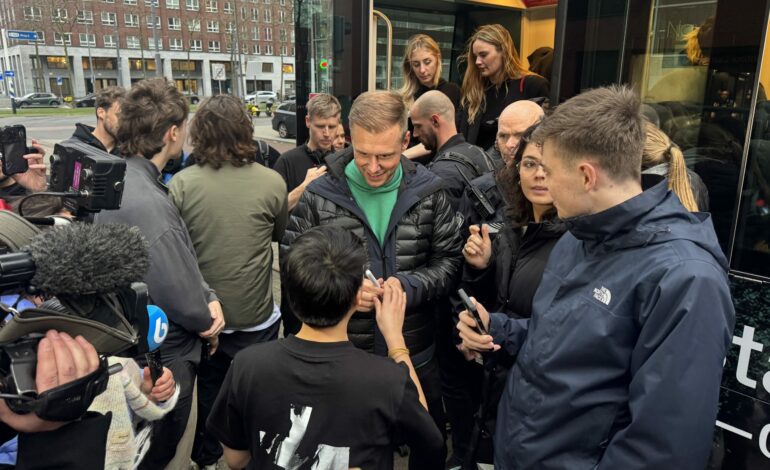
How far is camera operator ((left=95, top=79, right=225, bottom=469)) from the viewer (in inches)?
88.0

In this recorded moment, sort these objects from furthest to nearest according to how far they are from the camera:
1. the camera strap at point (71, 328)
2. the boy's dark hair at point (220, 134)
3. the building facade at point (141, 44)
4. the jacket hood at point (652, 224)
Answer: the building facade at point (141, 44)
the boy's dark hair at point (220, 134)
the jacket hood at point (652, 224)
the camera strap at point (71, 328)

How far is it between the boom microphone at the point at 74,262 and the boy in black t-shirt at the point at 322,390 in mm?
447

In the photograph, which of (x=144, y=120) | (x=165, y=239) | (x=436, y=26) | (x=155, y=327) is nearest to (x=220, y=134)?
(x=144, y=120)

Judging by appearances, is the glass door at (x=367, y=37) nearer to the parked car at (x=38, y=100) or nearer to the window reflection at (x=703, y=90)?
the window reflection at (x=703, y=90)

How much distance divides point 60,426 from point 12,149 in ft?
6.17

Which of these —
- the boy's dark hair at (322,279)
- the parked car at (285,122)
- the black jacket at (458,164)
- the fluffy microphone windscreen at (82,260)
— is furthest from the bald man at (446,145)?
the parked car at (285,122)

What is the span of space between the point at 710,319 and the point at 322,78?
424 centimetres

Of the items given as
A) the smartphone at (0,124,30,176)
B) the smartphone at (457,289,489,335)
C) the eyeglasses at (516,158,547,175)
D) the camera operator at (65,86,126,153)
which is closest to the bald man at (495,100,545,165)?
the eyeglasses at (516,158,547,175)

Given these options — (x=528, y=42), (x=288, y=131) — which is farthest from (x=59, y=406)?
(x=288, y=131)

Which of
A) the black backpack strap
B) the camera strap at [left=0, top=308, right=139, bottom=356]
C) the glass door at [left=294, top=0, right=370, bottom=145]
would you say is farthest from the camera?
the glass door at [left=294, top=0, right=370, bottom=145]

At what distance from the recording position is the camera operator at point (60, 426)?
109 centimetres

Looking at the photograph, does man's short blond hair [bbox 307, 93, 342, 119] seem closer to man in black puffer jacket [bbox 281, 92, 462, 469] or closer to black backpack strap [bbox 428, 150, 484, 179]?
black backpack strap [bbox 428, 150, 484, 179]

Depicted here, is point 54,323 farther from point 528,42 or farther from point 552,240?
point 528,42

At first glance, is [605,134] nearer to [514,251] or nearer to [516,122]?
[514,251]
